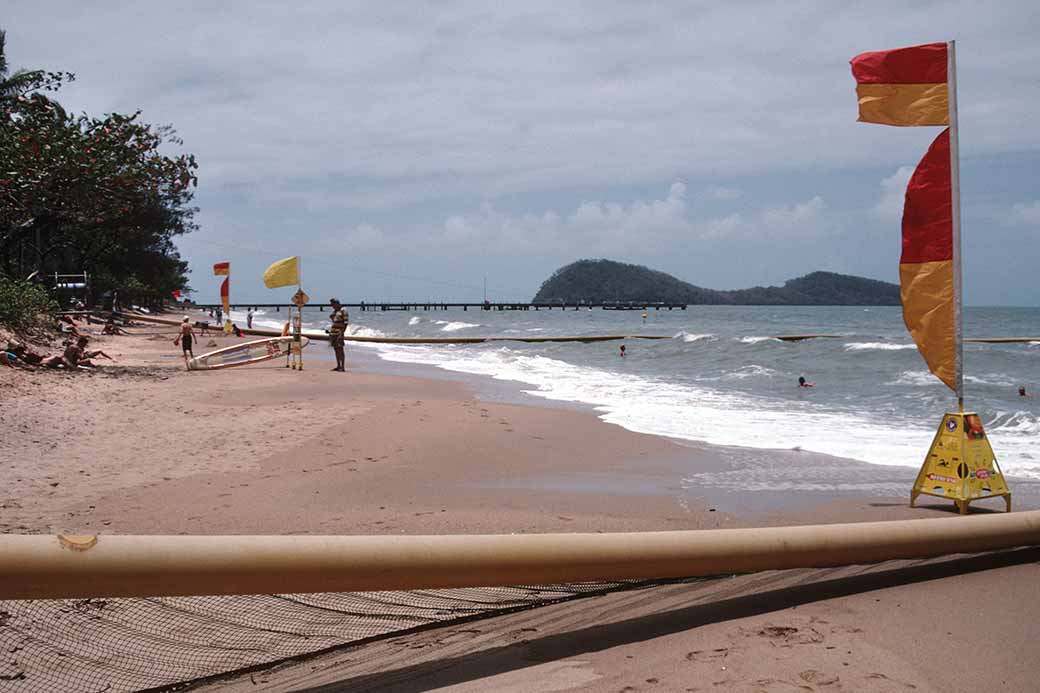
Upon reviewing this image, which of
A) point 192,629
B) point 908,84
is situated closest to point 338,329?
point 908,84

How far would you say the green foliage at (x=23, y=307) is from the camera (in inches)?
813

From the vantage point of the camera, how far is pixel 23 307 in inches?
871

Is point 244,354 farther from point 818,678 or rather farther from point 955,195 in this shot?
point 818,678

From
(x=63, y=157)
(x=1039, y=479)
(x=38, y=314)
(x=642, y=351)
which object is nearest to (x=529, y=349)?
(x=642, y=351)

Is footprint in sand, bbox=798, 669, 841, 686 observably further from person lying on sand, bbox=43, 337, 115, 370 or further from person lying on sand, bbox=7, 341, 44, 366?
person lying on sand, bbox=43, 337, 115, 370

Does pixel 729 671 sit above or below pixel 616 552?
below

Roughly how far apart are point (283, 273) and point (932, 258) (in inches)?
688

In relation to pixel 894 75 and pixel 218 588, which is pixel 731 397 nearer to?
pixel 894 75

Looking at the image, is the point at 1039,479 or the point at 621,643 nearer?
the point at 621,643

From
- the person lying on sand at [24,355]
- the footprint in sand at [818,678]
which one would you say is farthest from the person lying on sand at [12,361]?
the footprint in sand at [818,678]

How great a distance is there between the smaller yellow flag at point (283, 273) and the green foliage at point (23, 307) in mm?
6481

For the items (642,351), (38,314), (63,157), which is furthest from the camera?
(642,351)

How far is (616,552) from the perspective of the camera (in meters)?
3.76

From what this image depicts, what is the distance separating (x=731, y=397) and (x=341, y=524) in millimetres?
11580
